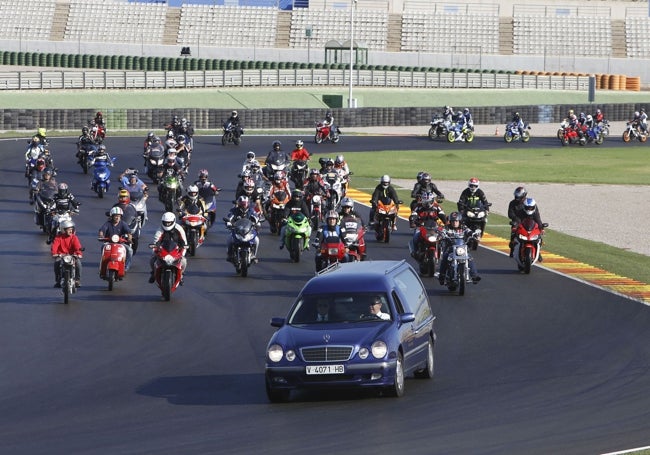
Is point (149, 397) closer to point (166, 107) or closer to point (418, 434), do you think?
point (418, 434)

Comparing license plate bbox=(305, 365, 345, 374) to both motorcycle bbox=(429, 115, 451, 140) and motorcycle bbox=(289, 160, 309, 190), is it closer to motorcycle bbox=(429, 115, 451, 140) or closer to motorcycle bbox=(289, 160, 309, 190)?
motorcycle bbox=(289, 160, 309, 190)

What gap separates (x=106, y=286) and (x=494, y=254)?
9695 mm

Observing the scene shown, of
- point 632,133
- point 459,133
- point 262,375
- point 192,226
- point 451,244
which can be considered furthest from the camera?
point 632,133

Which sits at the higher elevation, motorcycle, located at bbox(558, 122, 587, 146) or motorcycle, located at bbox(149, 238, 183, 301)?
motorcycle, located at bbox(558, 122, 587, 146)

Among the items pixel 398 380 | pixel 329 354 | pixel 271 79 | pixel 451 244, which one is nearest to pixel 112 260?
pixel 451 244

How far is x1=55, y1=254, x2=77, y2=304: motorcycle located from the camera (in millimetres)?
25625

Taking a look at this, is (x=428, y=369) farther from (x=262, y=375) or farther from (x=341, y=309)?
(x=262, y=375)

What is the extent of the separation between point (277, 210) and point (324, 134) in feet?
97.3

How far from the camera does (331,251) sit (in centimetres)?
2773

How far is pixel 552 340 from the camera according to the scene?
A: 21703 mm

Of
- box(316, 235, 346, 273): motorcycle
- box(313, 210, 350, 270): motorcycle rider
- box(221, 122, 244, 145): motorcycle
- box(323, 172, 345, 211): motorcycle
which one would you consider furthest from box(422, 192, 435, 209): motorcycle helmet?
box(221, 122, 244, 145): motorcycle

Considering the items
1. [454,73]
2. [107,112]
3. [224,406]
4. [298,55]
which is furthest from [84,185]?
[298,55]

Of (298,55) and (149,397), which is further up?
(298,55)

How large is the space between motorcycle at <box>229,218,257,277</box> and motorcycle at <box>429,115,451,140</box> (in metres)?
41.7
